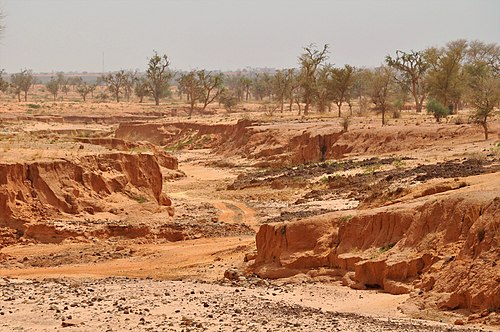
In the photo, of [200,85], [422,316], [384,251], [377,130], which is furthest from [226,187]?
[200,85]

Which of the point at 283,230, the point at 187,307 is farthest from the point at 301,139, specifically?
the point at 187,307

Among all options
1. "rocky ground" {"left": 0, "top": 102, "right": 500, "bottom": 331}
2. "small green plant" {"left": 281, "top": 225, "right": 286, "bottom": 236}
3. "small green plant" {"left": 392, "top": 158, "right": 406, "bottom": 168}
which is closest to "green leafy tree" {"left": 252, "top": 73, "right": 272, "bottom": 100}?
"rocky ground" {"left": 0, "top": 102, "right": 500, "bottom": 331}

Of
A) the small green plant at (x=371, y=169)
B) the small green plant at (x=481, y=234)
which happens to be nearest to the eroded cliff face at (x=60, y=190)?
the small green plant at (x=371, y=169)

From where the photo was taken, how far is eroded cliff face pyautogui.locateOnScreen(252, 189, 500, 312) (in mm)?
13953

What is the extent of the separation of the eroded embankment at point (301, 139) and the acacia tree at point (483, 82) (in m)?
1.31

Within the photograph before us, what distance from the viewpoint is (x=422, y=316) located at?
13.7m

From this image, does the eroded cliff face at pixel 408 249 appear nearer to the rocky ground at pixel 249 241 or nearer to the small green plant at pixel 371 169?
the rocky ground at pixel 249 241

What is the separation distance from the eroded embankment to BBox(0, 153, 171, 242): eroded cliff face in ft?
64.1

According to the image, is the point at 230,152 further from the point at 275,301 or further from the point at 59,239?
the point at 275,301

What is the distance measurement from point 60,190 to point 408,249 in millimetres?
11524

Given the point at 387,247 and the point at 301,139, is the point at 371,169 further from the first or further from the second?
the point at 387,247

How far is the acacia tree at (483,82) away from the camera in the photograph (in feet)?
136

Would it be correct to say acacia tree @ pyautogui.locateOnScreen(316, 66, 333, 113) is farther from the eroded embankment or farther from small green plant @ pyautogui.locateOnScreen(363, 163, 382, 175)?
small green plant @ pyautogui.locateOnScreen(363, 163, 382, 175)

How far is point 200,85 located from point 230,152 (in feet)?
111
